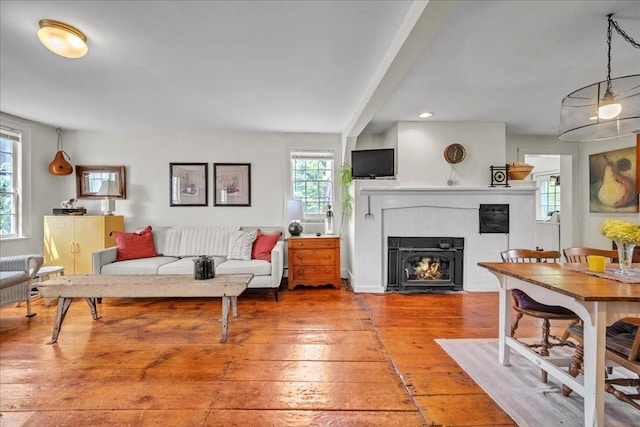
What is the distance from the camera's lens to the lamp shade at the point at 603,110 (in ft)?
5.93

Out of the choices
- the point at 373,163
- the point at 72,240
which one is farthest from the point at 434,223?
the point at 72,240

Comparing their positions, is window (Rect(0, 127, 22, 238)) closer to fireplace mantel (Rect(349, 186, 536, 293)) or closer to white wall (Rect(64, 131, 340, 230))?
white wall (Rect(64, 131, 340, 230))

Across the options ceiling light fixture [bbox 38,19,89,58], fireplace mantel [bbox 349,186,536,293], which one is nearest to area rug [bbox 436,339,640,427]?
fireplace mantel [bbox 349,186,536,293]

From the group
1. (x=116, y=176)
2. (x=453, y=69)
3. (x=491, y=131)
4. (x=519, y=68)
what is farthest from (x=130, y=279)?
(x=491, y=131)

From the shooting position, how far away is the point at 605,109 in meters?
1.86

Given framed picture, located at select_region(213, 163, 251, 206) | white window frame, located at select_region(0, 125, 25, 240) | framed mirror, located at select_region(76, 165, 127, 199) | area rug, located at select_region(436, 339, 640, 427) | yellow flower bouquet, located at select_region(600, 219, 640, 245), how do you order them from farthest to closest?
framed picture, located at select_region(213, 163, 251, 206) < framed mirror, located at select_region(76, 165, 127, 199) < white window frame, located at select_region(0, 125, 25, 240) < yellow flower bouquet, located at select_region(600, 219, 640, 245) < area rug, located at select_region(436, 339, 640, 427)

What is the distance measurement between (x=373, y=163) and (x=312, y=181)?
1098mm

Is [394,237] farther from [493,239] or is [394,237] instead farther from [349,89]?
[349,89]

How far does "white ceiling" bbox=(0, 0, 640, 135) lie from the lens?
70.6 inches

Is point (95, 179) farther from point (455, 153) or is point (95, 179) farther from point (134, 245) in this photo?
point (455, 153)

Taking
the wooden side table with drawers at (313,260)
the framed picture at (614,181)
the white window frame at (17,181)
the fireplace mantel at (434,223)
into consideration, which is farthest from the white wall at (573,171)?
the white window frame at (17,181)

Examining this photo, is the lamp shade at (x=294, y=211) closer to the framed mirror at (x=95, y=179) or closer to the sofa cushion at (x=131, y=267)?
the sofa cushion at (x=131, y=267)

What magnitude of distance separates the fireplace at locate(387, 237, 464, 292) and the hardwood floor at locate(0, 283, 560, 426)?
0.62 meters

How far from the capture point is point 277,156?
462cm
